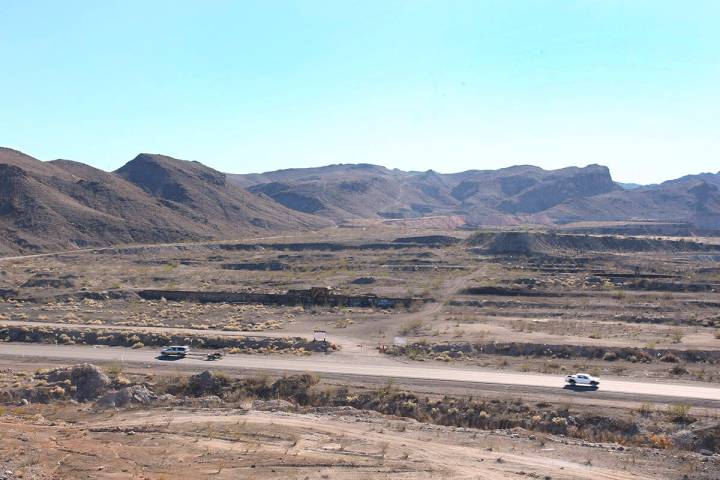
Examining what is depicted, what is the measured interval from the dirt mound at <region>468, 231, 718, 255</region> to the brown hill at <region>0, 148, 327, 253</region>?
61.7 meters

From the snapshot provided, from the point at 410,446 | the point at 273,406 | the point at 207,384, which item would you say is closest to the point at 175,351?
the point at 207,384

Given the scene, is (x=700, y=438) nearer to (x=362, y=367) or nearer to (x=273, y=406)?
(x=273, y=406)

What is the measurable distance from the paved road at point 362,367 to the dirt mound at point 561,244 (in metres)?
66.2

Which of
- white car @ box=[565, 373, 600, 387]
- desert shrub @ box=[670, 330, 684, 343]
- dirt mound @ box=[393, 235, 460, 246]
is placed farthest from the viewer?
dirt mound @ box=[393, 235, 460, 246]

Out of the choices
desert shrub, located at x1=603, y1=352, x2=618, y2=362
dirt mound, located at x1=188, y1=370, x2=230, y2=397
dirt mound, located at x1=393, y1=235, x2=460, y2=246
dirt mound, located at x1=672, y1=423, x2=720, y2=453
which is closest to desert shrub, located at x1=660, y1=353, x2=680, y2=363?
desert shrub, located at x1=603, y1=352, x2=618, y2=362

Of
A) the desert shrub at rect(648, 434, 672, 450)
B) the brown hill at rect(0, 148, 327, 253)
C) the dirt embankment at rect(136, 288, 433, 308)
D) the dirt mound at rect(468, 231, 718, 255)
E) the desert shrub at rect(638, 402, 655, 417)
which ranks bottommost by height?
the desert shrub at rect(648, 434, 672, 450)

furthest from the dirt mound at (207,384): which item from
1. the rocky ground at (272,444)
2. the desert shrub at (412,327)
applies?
the desert shrub at (412,327)

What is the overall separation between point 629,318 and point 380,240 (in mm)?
70727

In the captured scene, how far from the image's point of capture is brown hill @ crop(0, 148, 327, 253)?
113 metres

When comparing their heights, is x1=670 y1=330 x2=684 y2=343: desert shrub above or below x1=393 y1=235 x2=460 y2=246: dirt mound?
below

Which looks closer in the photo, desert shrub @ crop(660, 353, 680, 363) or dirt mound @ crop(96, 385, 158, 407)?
dirt mound @ crop(96, 385, 158, 407)

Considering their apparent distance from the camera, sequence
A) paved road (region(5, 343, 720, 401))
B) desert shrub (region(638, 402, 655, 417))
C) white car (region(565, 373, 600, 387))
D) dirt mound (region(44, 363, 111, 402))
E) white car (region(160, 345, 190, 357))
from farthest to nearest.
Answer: white car (region(160, 345, 190, 357)) < dirt mound (region(44, 363, 111, 402)) < white car (region(565, 373, 600, 387)) < paved road (region(5, 343, 720, 401)) < desert shrub (region(638, 402, 655, 417))

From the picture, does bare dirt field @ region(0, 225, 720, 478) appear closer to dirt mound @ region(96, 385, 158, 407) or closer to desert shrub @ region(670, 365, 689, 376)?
desert shrub @ region(670, 365, 689, 376)

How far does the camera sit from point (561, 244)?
107m
